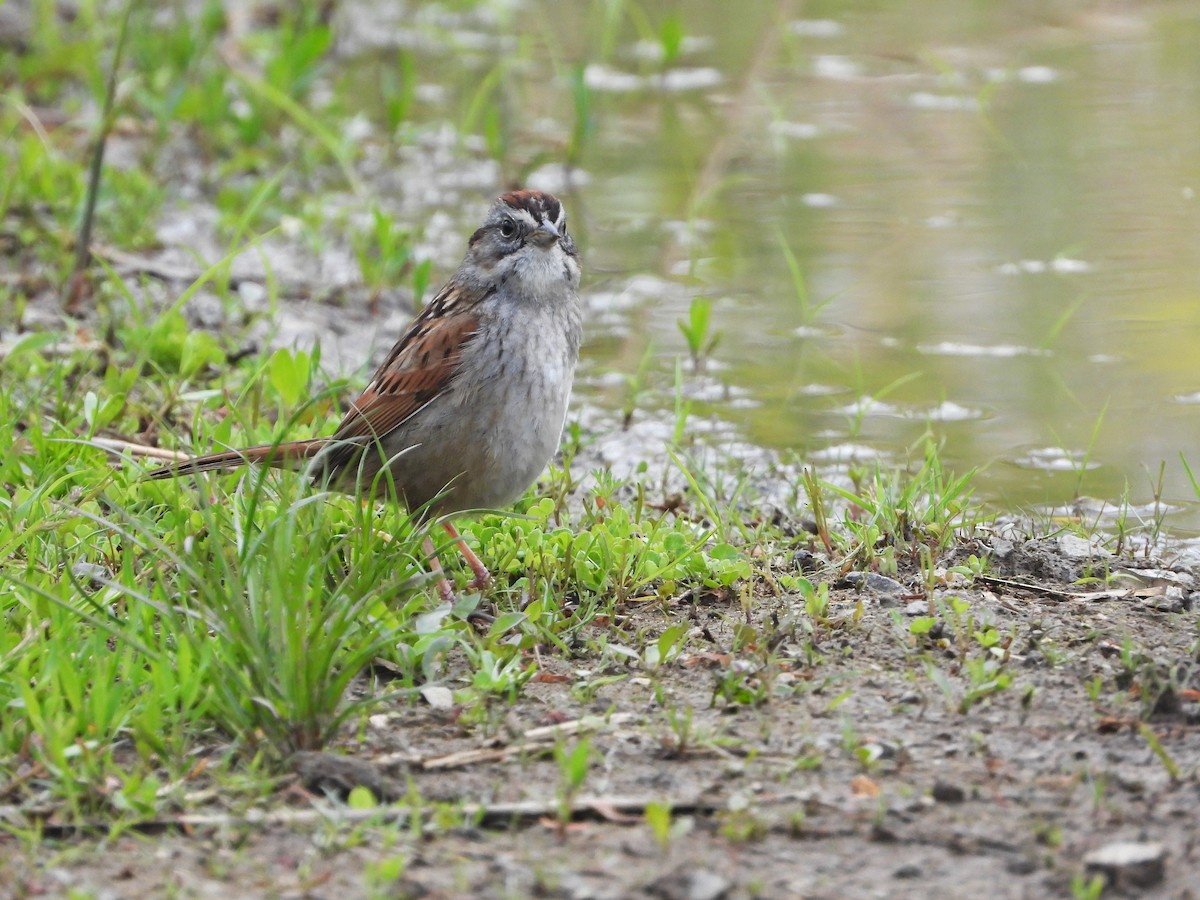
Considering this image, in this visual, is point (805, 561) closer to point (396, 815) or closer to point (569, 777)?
point (569, 777)

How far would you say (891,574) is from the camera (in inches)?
173

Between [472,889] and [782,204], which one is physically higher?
[782,204]

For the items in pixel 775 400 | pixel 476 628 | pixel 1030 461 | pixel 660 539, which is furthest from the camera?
pixel 775 400

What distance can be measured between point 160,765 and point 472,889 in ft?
2.79

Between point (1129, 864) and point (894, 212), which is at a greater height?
point (894, 212)

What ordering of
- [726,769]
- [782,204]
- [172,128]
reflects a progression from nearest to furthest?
[726,769] < [782,204] < [172,128]

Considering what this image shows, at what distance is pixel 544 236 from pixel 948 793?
7.28 ft

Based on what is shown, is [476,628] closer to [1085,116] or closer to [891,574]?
[891,574]

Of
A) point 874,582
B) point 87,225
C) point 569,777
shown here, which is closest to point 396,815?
point 569,777

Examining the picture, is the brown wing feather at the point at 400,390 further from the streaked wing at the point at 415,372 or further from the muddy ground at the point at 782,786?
the muddy ground at the point at 782,786

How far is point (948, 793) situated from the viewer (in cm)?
316

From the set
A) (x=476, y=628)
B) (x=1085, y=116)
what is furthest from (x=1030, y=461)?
(x=1085, y=116)

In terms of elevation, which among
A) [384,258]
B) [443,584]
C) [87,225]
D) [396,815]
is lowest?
[396,815]

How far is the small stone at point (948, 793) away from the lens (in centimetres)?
316
